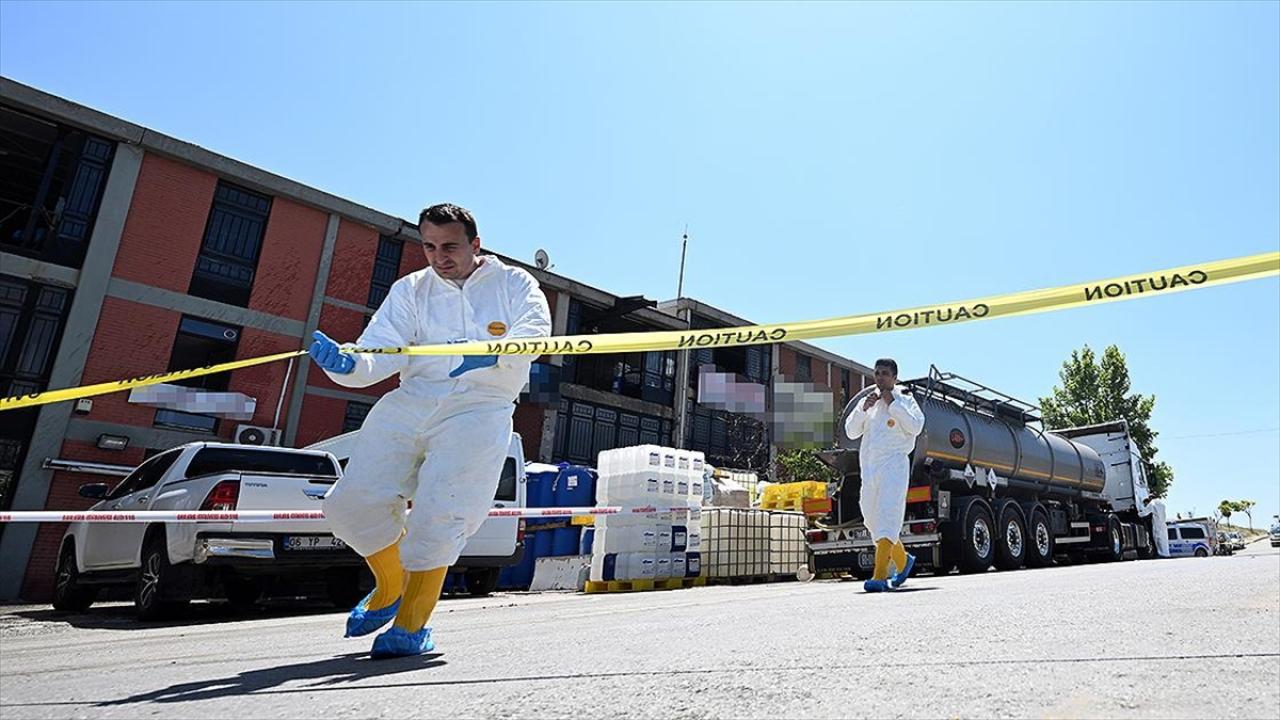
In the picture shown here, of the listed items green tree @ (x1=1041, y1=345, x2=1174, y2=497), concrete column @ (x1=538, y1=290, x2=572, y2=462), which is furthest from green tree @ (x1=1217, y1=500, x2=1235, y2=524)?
concrete column @ (x1=538, y1=290, x2=572, y2=462)

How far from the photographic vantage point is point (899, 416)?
7359 millimetres

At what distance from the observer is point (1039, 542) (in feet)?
46.2

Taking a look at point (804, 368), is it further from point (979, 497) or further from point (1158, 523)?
point (979, 497)

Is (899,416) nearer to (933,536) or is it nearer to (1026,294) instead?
(1026,294)

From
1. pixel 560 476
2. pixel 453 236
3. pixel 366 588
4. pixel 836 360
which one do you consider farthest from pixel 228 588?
pixel 836 360

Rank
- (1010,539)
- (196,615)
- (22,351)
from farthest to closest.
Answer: (22,351), (1010,539), (196,615)

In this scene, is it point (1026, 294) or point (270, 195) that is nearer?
point (1026, 294)

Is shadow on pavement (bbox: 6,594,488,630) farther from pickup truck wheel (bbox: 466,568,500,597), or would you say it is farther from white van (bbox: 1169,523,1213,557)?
white van (bbox: 1169,523,1213,557)

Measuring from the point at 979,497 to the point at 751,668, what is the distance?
11501 mm

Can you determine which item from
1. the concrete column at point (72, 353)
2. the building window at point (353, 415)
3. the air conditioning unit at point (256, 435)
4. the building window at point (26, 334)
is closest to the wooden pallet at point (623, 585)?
the air conditioning unit at point (256, 435)

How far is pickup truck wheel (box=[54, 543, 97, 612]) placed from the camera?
8328 mm

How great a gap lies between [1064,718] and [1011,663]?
0.66 meters

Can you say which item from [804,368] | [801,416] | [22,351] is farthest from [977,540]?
[804,368]

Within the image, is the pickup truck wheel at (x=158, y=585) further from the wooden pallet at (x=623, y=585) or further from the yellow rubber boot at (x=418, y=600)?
the wooden pallet at (x=623, y=585)
